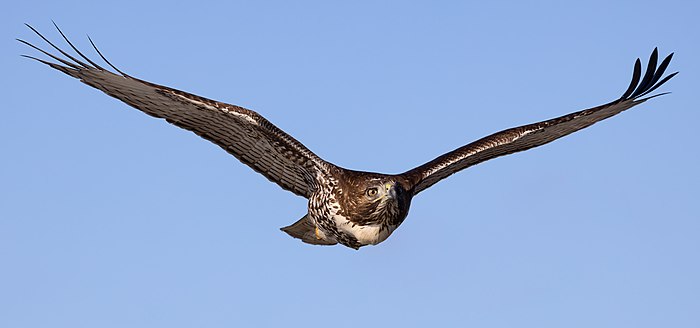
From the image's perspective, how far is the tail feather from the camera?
16.6 meters

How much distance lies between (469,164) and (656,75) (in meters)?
2.88

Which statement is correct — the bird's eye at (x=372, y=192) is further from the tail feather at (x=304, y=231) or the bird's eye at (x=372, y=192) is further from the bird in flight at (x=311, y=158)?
the tail feather at (x=304, y=231)

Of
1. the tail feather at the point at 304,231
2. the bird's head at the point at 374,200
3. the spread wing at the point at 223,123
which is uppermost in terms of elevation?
the spread wing at the point at 223,123

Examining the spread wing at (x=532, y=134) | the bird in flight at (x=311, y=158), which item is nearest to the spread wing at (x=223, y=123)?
the bird in flight at (x=311, y=158)

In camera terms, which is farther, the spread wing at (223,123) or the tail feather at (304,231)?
the tail feather at (304,231)

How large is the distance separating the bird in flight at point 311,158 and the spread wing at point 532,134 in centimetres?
1

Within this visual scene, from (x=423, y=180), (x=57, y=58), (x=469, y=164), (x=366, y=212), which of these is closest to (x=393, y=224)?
(x=366, y=212)

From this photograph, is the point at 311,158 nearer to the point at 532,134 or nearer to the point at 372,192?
the point at 372,192

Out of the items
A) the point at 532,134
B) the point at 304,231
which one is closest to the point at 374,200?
the point at 304,231

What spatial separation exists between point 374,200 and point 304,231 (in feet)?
8.48

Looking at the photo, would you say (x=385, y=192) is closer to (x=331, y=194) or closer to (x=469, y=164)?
(x=331, y=194)

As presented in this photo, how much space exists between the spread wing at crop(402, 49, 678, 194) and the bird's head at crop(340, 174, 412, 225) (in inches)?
52.6

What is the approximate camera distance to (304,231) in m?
16.7

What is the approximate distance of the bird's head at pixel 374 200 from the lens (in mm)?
14367
